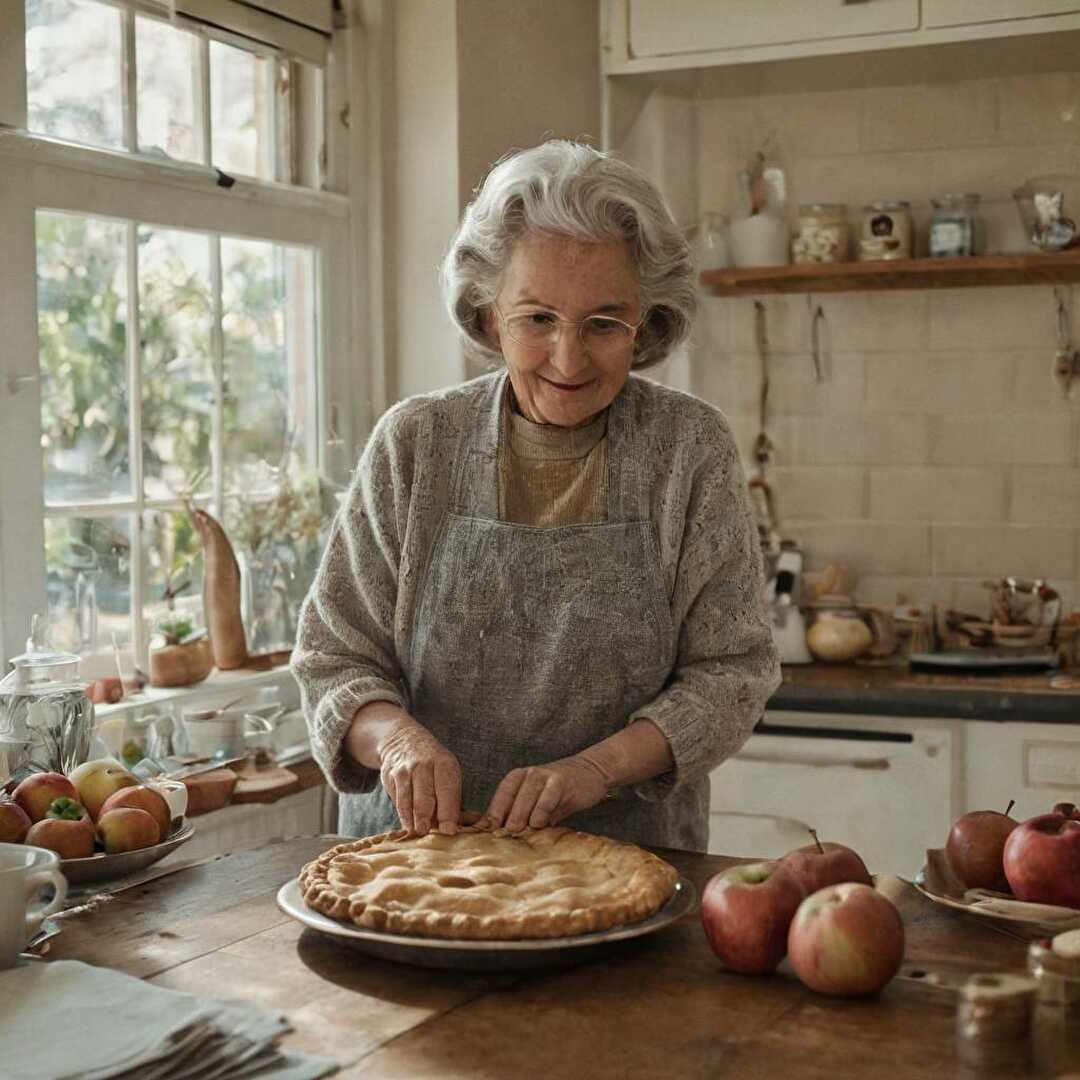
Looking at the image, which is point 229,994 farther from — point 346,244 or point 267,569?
point 346,244

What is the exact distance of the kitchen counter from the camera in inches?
121

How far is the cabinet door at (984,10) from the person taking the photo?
3160 mm

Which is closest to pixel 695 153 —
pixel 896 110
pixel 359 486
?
pixel 896 110

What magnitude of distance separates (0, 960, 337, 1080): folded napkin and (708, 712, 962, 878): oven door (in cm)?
207

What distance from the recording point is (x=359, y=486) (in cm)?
202

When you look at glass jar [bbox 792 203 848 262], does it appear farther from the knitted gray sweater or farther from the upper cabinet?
the knitted gray sweater

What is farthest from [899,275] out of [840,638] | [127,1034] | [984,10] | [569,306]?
[127,1034]

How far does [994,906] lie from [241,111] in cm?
224

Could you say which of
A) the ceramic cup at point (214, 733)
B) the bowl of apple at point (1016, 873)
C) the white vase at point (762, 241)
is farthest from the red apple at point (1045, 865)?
the white vase at point (762, 241)

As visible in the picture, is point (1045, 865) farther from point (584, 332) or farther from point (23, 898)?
point (23, 898)

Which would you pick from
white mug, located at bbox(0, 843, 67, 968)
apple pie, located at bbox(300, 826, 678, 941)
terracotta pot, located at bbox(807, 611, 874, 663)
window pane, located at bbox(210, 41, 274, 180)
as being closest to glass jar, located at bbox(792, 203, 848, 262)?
terracotta pot, located at bbox(807, 611, 874, 663)

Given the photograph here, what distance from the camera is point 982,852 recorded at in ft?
5.17

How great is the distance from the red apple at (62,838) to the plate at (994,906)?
2.96 ft

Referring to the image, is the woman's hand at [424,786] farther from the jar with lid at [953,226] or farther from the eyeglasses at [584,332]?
the jar with lid at [953,226]
